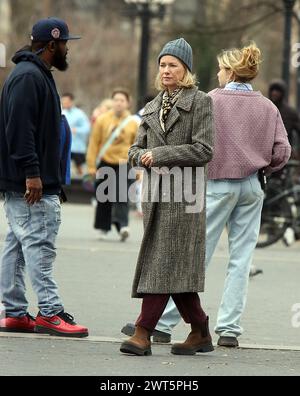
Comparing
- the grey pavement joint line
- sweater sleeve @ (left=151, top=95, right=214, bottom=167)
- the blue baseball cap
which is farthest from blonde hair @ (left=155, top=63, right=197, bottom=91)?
the grey pavement joint line

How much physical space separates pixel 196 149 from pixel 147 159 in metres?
0.29

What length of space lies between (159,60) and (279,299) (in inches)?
146

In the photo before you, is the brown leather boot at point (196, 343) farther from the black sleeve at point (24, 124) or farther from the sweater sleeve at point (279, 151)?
the black sleeve at point (24, 124)

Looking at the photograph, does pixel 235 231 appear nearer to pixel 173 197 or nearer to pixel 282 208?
pixel 173 197

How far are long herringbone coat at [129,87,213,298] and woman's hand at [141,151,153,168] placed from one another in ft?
0.10

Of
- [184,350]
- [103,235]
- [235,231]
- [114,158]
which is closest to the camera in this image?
[184,350]

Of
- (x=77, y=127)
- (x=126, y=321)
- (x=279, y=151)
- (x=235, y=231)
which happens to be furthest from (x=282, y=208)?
(x=279, y=151)

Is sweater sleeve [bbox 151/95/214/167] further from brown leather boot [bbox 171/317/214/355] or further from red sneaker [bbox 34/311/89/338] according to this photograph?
red sneaker [bbox 34/311/89/338]

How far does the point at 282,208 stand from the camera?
16.7 m

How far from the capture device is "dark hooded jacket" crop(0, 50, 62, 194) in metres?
8.40

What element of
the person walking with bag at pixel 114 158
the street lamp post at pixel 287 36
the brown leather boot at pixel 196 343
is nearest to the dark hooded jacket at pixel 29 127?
the brown leather boot at pixel 196 343
